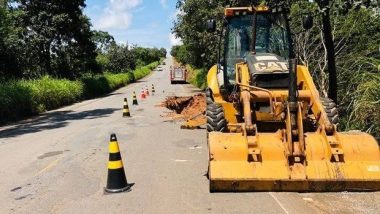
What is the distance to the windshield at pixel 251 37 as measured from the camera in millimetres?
9797

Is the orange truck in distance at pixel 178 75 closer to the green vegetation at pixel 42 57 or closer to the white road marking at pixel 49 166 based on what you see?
the green vegetation at pixel 42 57

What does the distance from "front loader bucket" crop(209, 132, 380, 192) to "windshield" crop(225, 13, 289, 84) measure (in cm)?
323

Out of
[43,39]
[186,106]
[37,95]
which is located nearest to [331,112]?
[186,106]

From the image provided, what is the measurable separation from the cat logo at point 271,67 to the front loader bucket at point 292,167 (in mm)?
1923

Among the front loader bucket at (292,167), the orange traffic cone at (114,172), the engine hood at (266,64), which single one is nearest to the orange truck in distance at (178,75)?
the engine hood at (266,64)

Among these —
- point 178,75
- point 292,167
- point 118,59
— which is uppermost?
point 118,59

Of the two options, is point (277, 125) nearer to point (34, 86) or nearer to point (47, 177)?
point (47, 177)

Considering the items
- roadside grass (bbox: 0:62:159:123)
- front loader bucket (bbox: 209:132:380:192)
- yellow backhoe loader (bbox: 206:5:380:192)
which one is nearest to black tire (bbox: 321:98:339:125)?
yellow backhoe loader (bbox: 206:5:380:192)

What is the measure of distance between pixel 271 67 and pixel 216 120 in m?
1.37

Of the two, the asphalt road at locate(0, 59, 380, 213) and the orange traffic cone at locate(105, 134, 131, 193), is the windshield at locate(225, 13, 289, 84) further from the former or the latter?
the orange traffic cone at locate(105, 134, 131, 193)

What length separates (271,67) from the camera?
8625 millimetres

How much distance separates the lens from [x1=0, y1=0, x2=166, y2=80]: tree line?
101ft

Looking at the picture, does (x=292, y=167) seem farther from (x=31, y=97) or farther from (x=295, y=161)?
(x=31, y=97)

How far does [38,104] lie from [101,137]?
14.0 metres
